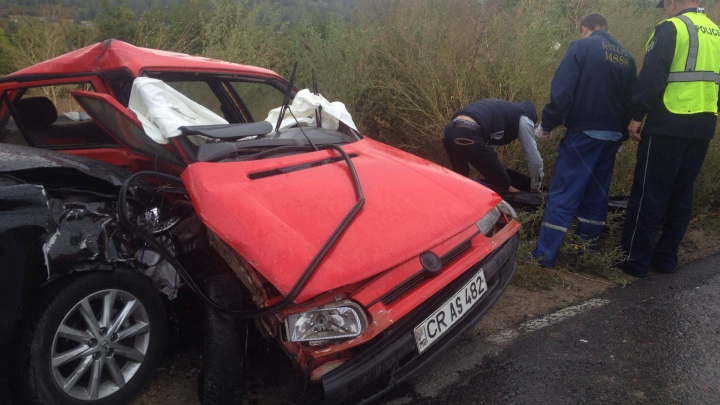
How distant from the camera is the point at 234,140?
3.05 m

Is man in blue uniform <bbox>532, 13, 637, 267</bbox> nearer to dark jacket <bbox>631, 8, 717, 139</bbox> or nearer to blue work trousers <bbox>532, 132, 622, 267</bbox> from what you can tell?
blue work trousers <bbox>532, 132, 622, 267</bbox>

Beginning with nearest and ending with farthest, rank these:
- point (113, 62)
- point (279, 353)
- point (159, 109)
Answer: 1. point (279, 353)
2. point (159, 109)
3. point (113, 62)

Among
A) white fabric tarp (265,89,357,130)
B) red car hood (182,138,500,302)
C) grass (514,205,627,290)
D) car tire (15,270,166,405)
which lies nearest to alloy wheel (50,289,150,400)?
car tire (15,270,166,405)

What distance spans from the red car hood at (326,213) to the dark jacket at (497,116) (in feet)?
5.20

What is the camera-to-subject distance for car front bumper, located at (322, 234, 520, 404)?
1.97 metres

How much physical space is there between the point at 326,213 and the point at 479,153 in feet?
7.96

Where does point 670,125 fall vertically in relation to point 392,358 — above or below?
above

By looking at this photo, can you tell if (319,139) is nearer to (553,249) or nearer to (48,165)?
(48,165)

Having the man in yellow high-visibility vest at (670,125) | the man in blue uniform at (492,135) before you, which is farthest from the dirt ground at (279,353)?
the man in blue uniform at (492,135)

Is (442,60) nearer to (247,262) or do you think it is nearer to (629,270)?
(629,270)

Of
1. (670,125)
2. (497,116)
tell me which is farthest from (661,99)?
(497,116)

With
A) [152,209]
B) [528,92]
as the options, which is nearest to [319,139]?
[152,209]

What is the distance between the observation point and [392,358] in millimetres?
2068

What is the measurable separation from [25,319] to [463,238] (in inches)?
75.0
